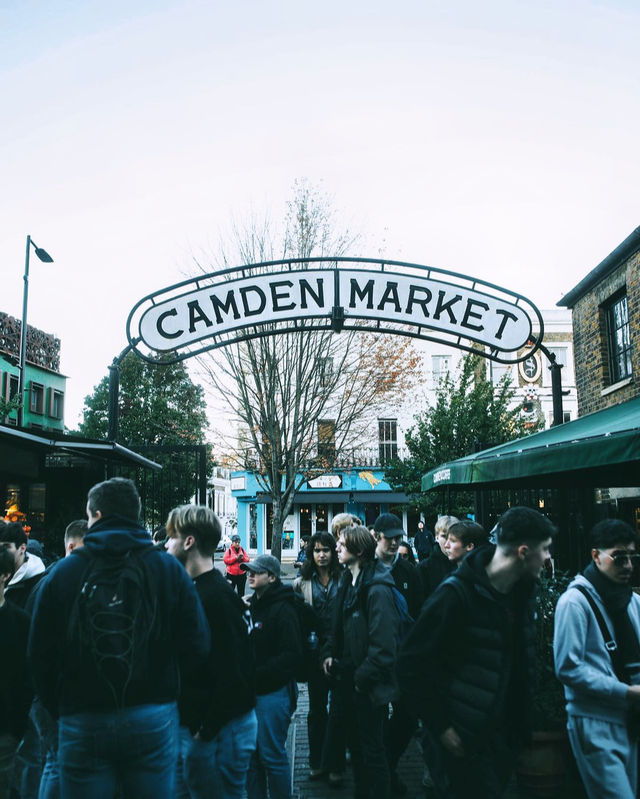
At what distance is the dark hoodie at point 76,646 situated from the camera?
2850mm

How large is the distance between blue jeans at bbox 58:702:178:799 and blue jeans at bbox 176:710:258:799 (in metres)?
0.65

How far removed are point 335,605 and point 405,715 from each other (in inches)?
43.3

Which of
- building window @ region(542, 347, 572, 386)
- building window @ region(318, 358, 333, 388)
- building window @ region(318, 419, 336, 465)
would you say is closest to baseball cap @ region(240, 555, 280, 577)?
building window @ region(318, 358, 333, 388)

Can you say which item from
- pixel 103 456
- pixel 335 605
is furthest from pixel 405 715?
pixel 103 456

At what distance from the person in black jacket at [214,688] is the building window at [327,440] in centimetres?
1517

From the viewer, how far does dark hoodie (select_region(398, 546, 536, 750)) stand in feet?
9.81

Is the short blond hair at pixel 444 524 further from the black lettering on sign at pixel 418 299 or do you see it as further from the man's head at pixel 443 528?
the black lettering on sign at pixel 418 299

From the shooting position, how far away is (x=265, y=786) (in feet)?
14.5

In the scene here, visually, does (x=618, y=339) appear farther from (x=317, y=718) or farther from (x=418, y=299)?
(x=317, y=718)

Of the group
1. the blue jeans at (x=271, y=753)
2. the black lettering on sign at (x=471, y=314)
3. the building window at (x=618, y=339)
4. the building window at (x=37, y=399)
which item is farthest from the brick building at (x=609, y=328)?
the building window at (x=37, y=399)

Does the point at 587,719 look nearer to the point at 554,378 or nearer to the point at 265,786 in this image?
the point at 265,786

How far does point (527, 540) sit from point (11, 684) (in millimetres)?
2555

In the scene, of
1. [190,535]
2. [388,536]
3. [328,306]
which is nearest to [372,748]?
[190,535]

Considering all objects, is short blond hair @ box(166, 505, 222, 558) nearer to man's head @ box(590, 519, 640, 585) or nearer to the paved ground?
man's head @ box(590, 519, 640, 585)
